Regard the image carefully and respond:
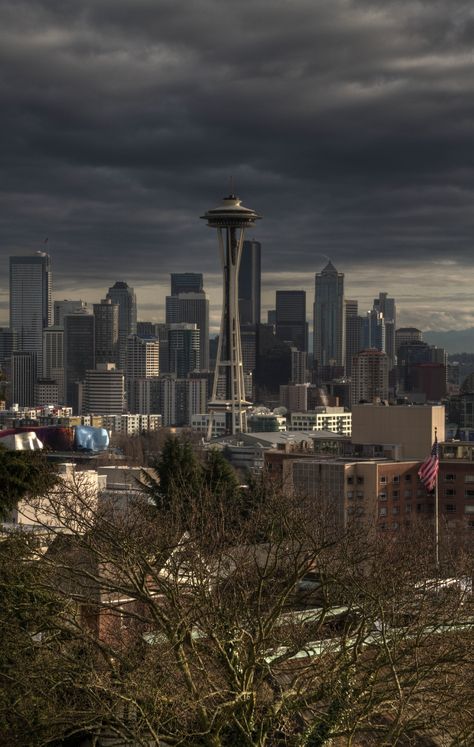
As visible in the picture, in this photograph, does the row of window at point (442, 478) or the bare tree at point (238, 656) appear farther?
the row of window at point (442, 478)

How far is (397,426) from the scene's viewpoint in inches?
3196

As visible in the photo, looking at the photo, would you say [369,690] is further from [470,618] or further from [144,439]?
[144,439]

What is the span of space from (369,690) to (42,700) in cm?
432

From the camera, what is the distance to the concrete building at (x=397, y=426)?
80.4 meters

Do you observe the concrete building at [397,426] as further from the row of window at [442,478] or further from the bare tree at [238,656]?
the bare tree at [238,656]

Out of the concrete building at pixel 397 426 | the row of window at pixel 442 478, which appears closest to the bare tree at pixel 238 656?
the row of window at pixel 442 478

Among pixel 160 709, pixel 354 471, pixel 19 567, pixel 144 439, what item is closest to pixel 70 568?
pixel 19 567

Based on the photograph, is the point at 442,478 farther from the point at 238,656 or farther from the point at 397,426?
the point at 238,656

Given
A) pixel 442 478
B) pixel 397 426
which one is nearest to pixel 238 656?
pixel 442 478

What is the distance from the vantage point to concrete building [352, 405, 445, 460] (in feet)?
264

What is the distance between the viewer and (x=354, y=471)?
66.9m

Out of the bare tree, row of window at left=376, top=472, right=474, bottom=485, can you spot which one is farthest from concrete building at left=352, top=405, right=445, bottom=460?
the bare tree

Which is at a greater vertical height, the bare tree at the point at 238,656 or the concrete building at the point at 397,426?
the concrete building at the point at 397,426

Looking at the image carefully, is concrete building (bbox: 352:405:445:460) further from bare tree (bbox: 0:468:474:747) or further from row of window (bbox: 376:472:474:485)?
bare tree (bbox: 0:468:474:747)
